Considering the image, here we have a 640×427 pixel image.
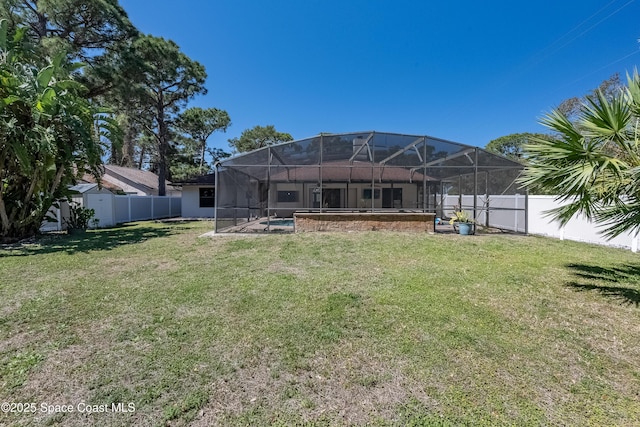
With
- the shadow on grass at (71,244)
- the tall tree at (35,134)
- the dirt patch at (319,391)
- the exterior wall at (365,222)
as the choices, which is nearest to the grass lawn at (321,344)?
the dirt patch at (319,391)

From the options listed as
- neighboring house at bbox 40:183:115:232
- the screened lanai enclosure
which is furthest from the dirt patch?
neighboring house at bbox 40:183:115:232

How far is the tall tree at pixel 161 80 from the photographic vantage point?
501 inches

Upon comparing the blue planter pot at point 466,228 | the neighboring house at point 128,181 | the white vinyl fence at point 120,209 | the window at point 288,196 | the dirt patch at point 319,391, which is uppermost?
the neighboring house at point 128,181

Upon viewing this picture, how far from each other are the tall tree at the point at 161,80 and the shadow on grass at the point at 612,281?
52.6ft

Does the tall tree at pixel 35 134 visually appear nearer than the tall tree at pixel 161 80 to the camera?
Yes

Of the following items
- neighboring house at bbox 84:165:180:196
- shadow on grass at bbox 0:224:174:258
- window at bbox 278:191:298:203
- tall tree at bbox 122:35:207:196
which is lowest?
shadow on grass at bbox 0:224:174:258

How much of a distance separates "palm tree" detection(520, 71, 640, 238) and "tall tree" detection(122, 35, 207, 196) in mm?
14741

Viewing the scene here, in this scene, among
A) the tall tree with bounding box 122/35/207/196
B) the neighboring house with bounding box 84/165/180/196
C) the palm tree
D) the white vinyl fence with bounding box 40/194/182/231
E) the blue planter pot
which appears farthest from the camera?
the neighboring house with bounding box 84/165/180/196

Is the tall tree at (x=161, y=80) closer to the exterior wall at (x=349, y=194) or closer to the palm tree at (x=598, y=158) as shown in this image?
the exterior wall at (x=349, y=194)

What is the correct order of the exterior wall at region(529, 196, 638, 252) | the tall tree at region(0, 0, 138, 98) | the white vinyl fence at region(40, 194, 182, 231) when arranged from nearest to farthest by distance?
1. the exterior wall at region(529, 196, 638, 252)
2. the tall tree at region(0, 0, 138, 98)
3. the white vinyl fence at region(40, 194, 182, 231)

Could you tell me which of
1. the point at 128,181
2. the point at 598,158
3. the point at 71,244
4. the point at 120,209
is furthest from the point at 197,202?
the point at 598,158

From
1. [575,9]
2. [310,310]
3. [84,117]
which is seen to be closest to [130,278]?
[310,310]

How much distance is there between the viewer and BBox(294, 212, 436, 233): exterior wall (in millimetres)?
10336

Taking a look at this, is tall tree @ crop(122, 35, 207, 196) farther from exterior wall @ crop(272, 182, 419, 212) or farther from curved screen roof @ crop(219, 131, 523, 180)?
exterior wall @ crop(272, 182, 419, 212)
